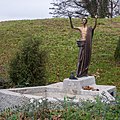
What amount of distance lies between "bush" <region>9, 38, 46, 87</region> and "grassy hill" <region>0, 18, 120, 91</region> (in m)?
1.01

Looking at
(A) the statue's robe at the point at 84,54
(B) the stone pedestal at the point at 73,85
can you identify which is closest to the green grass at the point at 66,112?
(B) the stone pedestal at the point at 73,85

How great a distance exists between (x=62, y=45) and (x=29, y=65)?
7.58m

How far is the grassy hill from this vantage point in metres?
→ 13.9

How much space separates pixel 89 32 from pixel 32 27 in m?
13.0

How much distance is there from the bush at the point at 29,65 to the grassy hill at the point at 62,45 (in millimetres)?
1010

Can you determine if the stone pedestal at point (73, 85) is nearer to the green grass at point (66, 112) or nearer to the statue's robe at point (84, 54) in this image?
the statue's robe at point (84, 54)

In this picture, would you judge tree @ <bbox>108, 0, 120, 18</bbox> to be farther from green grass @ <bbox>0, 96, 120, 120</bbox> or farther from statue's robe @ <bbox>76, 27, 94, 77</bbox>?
green grass @ <bbox>0, 96, 120, 120</bbox>

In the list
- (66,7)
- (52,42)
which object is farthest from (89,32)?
(66,7)

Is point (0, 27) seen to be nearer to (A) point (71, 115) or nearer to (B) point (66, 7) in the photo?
(B) point (66, 7)

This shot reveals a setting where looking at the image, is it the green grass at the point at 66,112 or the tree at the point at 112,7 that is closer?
the green grass at the point at 66,112

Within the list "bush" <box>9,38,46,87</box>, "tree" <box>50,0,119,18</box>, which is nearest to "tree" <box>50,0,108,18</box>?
"tree" <box>50,0,119,18</box>

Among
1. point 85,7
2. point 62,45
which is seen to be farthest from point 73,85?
point 85,7

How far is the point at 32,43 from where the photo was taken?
11211mm

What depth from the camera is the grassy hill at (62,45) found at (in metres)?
13.9
